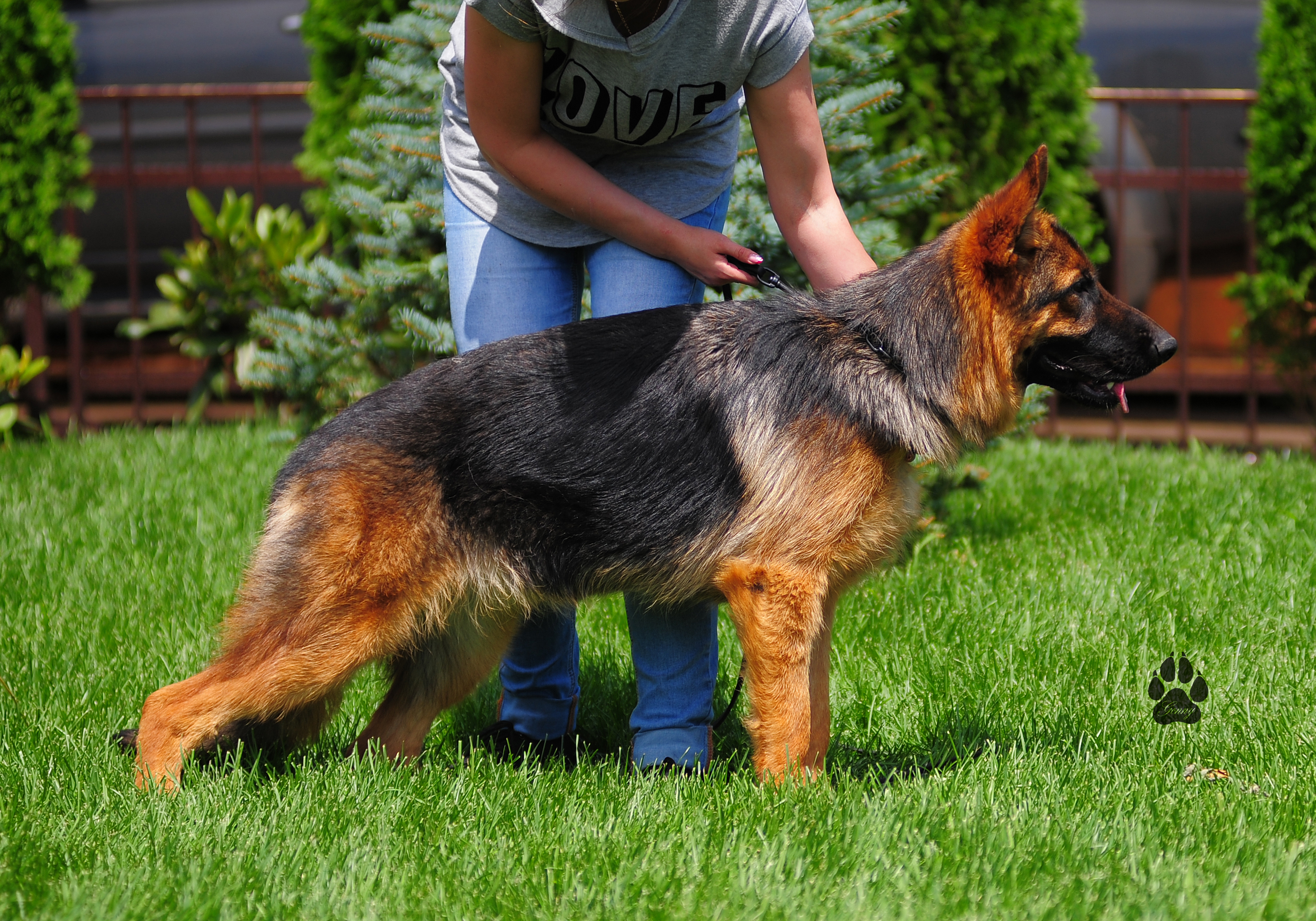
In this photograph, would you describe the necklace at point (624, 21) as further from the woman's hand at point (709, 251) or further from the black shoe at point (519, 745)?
the black shoe at point (519, 745)

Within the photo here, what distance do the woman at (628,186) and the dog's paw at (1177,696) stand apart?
135cm

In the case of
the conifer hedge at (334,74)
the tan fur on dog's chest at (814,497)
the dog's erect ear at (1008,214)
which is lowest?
the tan fur on dog's chest at (814,497)

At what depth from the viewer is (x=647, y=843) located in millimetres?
2830

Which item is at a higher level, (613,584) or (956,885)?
(613,584)

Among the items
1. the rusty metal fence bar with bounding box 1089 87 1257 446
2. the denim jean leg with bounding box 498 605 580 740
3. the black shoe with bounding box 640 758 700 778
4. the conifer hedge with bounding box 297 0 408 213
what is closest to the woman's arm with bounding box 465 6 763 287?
the denim jean leg with bounding box 498 605 580 740

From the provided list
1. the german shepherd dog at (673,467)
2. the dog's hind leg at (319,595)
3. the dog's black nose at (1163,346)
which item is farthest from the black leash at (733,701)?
the dog's black nose at (1163,346)

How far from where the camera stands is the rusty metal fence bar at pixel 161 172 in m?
8.45

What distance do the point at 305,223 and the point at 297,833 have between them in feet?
24.1

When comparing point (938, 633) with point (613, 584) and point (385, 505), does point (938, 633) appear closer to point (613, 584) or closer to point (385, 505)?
point (613, 584)

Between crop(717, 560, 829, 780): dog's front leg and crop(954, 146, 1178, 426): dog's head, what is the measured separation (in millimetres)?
861

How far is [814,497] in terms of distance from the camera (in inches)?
123

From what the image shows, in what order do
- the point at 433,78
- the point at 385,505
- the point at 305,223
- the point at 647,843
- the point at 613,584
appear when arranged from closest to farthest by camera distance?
the point at 647,843 → the point at 385,505 → the point at 613,584 → the point at 433,78 → the point at 305,223

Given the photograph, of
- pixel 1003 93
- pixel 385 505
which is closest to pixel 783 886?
pixel 385 505

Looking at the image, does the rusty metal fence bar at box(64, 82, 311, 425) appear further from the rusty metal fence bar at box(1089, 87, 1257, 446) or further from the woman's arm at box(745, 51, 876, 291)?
the rusty metal fence bar at box(1089, 87, 1257, 446)
